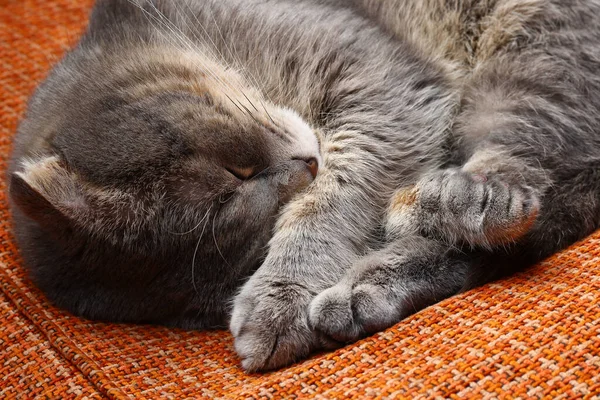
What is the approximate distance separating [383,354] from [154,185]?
0.65 m

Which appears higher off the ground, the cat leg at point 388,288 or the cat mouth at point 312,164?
the cat mouth at point 312,164

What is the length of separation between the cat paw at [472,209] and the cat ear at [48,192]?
2.66 ft

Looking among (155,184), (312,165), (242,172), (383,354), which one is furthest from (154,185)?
(383,354)

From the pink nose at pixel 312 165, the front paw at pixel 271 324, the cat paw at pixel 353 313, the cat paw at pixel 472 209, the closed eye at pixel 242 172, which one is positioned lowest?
the front paw at pixel 271 324

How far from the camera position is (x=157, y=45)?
199 centimetres

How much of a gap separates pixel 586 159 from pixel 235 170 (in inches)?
36.5

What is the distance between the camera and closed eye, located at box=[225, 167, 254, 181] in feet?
5.70

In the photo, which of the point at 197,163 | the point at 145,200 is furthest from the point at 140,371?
the point at 197,163

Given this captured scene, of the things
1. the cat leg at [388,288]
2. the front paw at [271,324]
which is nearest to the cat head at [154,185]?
the front paw at [271,324]

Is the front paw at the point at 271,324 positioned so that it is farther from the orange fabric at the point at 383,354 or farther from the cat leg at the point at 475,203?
the cat leg at the point at 475,203

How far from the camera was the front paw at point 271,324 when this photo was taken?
5.38 ft

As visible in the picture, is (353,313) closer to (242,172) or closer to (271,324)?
(271,324)

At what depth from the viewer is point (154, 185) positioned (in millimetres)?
1688

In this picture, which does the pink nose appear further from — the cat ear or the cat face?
the cat ear
